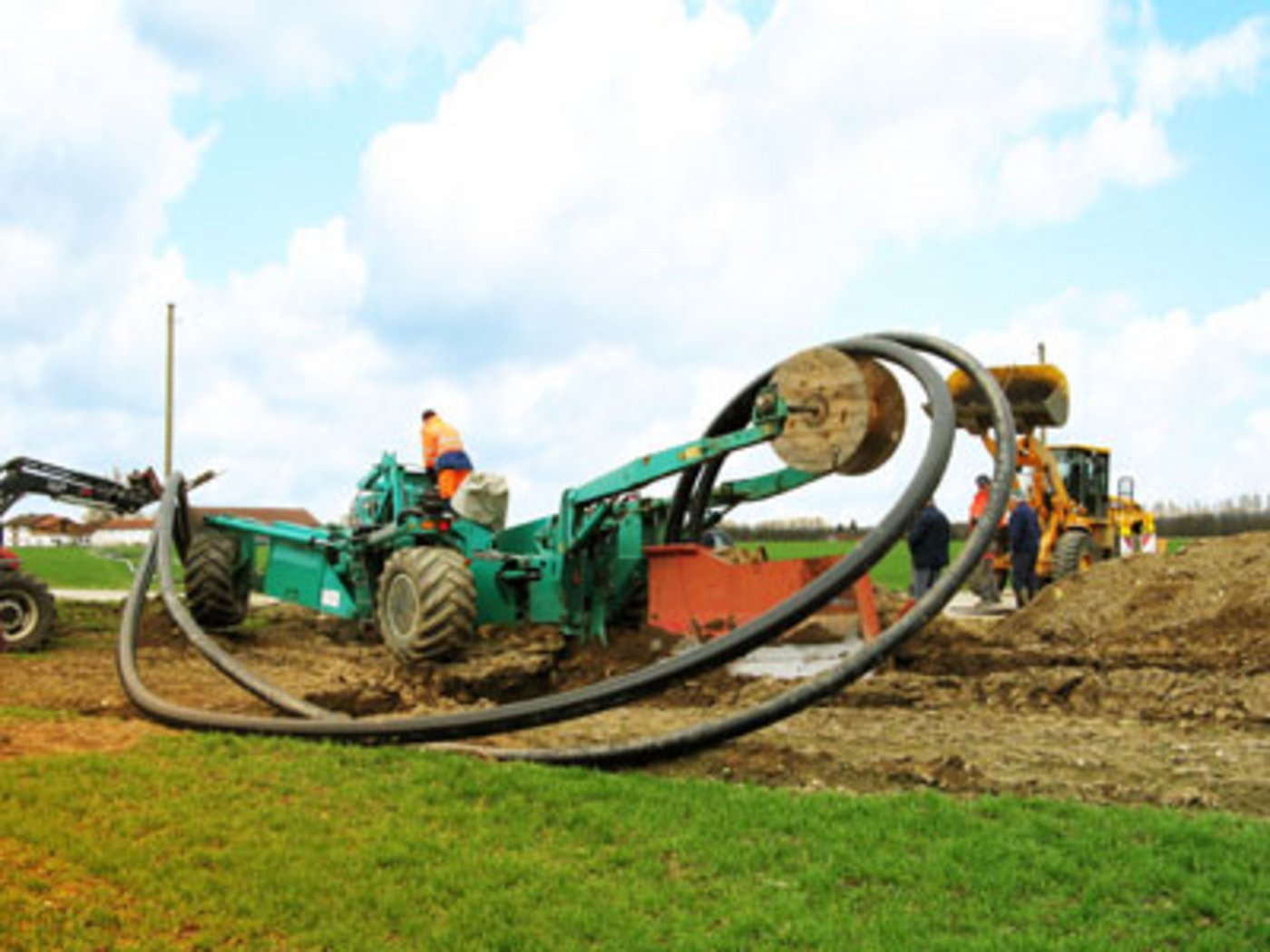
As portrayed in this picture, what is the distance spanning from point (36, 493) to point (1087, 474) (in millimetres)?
16308

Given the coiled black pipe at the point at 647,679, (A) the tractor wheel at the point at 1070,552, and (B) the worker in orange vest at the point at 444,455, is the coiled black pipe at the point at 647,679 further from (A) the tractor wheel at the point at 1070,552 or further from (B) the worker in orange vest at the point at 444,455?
(A) the tractor wheel at the point at 1070,552

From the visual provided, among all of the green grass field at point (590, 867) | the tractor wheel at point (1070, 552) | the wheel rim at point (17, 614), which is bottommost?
the green grass field at point (590, 867)

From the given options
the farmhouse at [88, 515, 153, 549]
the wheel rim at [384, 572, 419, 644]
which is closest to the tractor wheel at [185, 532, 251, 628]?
the wheel rim at [384, 572, 419, 644]

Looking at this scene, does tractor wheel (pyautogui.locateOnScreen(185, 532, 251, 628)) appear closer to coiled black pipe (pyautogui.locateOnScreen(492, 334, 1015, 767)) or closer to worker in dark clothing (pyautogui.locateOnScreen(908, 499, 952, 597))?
coiled black pipe (pyautogui.locateOnScreen(492, 334, 1015, 767))

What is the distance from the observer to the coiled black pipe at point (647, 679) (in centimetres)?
608

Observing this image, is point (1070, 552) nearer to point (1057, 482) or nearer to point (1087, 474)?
point (1057, 482)

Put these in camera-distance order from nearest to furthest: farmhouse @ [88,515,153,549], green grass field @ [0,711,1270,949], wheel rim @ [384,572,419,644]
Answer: green grass field @ [0,711,1270,949] < wheel rim @ [384,572,419,644] < farmhouse @ [88,515,153,549]

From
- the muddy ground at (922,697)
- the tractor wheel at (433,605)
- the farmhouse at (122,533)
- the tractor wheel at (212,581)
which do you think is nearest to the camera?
the muddy ground at (922,697)

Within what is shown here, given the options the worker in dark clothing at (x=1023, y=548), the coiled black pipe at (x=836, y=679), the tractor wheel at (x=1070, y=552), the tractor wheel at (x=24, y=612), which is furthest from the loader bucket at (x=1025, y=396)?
the tractor wheel at (x=24, y=612)

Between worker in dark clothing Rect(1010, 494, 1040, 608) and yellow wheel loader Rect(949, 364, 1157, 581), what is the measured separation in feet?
1.84

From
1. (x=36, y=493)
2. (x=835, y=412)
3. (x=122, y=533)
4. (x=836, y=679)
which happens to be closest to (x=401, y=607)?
(x=835, y=412)

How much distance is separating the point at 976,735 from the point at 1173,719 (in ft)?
5.86

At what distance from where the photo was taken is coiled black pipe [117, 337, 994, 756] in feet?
20.0

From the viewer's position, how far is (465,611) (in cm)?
968
